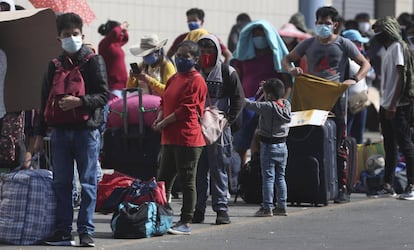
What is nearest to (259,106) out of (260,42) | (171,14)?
(260,42)

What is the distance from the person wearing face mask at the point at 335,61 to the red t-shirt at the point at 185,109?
8.93 feet

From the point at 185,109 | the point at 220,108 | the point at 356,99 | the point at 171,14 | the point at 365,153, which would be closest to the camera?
the point at 185,109

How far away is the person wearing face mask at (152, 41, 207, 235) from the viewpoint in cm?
1058

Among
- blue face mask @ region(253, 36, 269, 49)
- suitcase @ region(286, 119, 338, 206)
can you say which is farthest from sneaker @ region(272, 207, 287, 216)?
blue face mask @ region(253, 36, 269, 49)

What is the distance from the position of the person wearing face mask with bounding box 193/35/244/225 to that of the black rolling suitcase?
1.54 meters

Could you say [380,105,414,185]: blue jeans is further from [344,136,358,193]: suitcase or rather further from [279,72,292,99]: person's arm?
[279,72,292,99]: person's arm

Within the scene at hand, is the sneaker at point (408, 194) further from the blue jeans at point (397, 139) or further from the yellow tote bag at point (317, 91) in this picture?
the yellow tote bag at point (317, 91)

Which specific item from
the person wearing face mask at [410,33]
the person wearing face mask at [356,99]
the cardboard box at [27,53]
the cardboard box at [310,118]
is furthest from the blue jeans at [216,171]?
the person wearing face mask at [410,33]

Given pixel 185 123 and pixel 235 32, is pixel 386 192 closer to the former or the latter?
pixel 185 123

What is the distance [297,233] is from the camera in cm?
1086

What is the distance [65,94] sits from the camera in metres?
9.73

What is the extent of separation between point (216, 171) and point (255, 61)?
3152 millimetres

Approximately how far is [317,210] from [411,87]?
185 centimetres

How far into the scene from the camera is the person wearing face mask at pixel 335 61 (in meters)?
13.2
